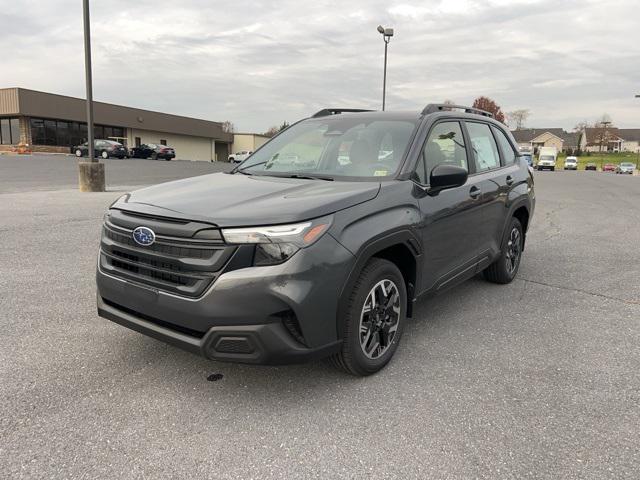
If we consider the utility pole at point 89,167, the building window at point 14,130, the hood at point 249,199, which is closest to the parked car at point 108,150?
the building window at point 14,130

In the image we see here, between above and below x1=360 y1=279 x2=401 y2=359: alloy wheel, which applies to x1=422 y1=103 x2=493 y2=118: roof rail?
above

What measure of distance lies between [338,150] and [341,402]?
6.44ft

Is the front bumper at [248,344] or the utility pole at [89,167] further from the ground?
the utility pole at [89,167]

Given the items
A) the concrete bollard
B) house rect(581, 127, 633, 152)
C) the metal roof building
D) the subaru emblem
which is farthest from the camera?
house rect(581, 127, 633, 152)

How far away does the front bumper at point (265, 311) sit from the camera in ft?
8.59

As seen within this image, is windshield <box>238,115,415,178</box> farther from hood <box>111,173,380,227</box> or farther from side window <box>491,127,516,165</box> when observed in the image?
side window <box>491,127,516,165</box>

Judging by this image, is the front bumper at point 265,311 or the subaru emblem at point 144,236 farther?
the subaru emblem at point 144,236

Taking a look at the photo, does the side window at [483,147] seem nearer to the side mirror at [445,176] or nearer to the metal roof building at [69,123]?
the side mirror at [445,176]

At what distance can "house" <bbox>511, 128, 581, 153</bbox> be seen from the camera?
126375 millimetres

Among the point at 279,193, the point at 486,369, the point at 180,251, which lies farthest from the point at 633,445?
the point at 180,251

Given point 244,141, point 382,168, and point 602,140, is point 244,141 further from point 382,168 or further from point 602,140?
point 602,140

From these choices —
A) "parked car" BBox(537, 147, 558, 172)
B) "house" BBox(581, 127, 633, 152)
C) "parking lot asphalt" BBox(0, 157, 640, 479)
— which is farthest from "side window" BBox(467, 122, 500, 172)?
"house" BBox(581, 127, 633, 152)

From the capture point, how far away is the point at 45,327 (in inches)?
157

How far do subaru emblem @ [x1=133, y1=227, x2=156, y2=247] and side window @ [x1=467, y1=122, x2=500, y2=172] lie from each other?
3.01 m
